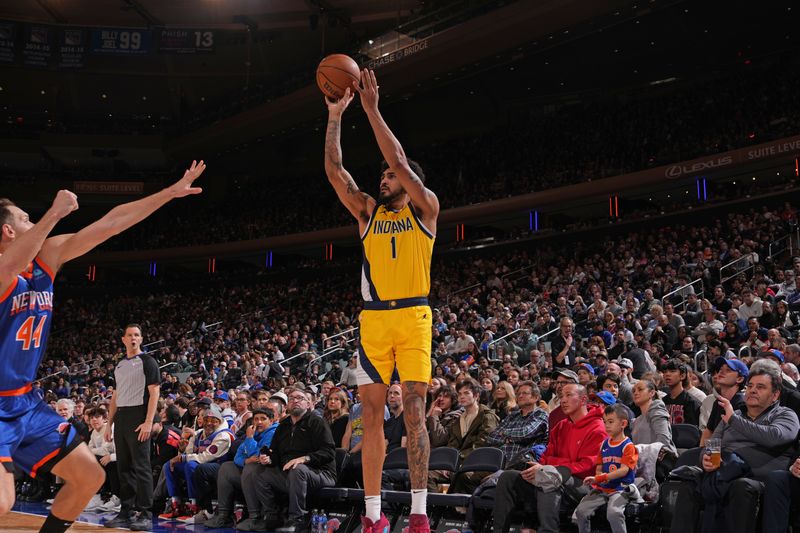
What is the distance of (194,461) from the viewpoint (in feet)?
29.1

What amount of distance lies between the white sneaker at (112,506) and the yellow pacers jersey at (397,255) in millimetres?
5923

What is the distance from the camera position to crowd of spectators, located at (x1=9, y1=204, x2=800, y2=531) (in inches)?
233

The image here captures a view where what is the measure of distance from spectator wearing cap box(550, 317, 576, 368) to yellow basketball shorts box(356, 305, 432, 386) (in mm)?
8407

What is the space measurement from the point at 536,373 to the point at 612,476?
6.31 meters

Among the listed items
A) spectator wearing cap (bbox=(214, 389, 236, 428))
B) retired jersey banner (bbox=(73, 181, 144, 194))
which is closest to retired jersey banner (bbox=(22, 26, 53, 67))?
retired jersey banner (bbox=(73, 181, 144, 194))

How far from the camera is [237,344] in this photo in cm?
2300

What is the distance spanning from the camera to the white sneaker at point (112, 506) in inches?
363

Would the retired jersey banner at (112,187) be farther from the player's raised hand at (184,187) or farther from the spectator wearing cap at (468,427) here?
the player's raised hand at (184,187)

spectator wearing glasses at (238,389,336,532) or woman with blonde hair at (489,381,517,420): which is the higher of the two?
woman with blonde hair at (489,381,517,420)

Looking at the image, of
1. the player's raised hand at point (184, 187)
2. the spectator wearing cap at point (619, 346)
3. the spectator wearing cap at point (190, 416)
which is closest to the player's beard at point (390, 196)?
the player's raised hand at point (184, 187)

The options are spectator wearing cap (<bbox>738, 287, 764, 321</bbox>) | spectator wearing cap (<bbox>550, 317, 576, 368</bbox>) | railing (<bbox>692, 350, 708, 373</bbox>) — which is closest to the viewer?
railing (<bbox>692, 350, 708, 373</bbox>)

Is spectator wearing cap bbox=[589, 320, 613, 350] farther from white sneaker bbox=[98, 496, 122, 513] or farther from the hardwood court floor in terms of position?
the hardwood court floor

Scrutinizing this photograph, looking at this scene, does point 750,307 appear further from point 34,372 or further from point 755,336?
point 34,372

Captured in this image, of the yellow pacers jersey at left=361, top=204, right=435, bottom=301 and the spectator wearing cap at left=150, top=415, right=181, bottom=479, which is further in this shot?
the spectator wearing cap at left=150, top=415, right=181, bottom=479
